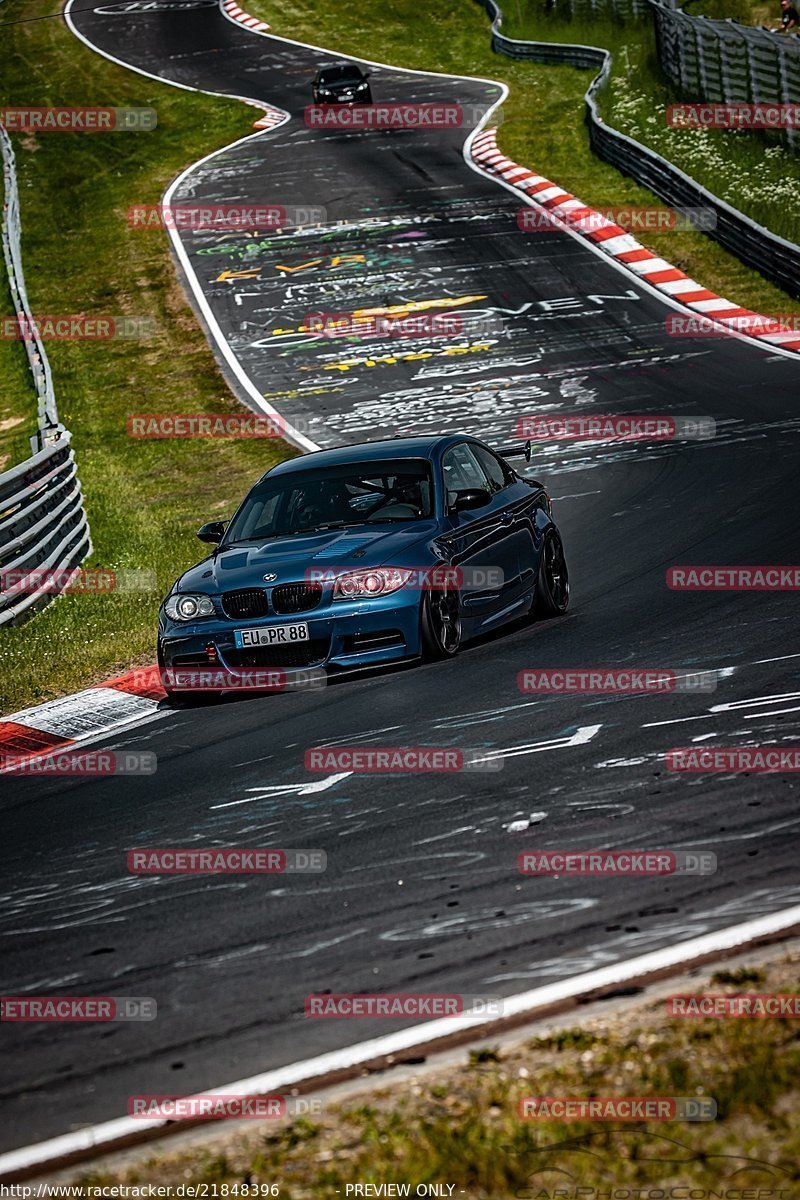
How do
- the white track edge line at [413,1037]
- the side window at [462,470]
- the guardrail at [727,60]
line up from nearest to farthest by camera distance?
the white track edge line at [413,1037] < the side window at [462,470] < the guardrail at [727,60]

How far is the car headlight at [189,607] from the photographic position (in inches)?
404

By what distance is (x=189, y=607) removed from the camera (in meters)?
10.3

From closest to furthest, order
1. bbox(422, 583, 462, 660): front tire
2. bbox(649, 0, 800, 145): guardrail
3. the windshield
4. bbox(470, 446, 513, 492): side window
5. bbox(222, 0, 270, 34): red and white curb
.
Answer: bbox(422, 583, 462, 660): front tire < the windshield < bbox(470, 446, 513, 492): side window < bbox(649, 0, 800, 145): guardrail < bbox(222, 0, 270, 34): red and white curb

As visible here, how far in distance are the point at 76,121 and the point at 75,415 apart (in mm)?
23251

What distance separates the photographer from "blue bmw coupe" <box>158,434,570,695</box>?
10.0 m

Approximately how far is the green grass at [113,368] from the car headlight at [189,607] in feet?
4.68

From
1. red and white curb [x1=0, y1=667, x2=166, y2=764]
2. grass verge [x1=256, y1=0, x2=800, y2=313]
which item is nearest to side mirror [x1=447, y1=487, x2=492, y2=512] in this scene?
red and white curb [x1=0, y1=667, x2=166, y2=764]

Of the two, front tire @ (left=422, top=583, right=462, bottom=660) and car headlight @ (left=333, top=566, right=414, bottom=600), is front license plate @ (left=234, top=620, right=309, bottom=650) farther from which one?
front tire @ (left=422, top=583, right=462, bottom=660)

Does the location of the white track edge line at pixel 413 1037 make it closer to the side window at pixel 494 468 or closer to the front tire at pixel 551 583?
the front tire at pixel 551 583

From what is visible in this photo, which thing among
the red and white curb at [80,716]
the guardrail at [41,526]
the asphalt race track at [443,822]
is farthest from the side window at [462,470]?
the guardrail at [41,526]

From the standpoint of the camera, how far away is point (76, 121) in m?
44.9

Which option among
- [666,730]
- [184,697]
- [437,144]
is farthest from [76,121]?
[666,730]

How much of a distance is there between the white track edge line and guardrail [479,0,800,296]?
21.1 m

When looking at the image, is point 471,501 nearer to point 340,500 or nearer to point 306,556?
point 340,500
